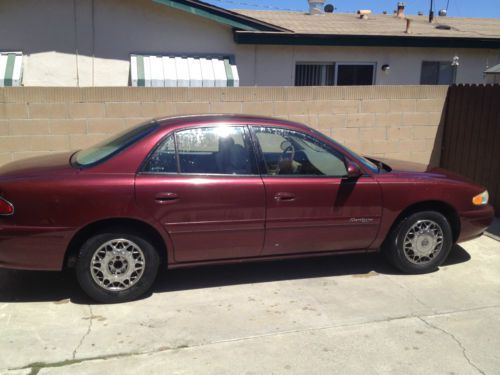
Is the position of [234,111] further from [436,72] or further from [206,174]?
[436,72]

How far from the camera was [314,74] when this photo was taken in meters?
12.5

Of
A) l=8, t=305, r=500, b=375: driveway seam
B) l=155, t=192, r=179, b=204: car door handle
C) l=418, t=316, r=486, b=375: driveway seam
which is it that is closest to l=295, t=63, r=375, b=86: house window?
l=155, t=192, r=179, b=204: car door handle

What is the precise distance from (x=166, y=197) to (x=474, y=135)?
5406 mm

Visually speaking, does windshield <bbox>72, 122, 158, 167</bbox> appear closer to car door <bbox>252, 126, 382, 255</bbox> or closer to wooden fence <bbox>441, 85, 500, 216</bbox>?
car door <bbox>252, 126, 382, 255</bbox>

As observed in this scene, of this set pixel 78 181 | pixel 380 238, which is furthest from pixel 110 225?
pixel 380 238

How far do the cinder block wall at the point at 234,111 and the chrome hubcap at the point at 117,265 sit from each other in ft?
10.4

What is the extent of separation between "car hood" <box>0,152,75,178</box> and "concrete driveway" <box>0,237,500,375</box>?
1127 mm

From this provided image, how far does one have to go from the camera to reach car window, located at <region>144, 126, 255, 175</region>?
172 inches

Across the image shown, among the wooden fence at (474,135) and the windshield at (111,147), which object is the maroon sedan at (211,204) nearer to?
the windshield at (111,147)

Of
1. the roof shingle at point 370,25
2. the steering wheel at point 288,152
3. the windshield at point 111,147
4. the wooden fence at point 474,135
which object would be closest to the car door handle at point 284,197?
the steering wheel at point 288,152

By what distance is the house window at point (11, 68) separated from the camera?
9959mm

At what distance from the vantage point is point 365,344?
3.78 m

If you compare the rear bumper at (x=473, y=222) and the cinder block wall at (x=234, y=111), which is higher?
the cinder block wall at (x=234, y=111)

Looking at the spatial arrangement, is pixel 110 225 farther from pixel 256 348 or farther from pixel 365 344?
pixel 365 344
